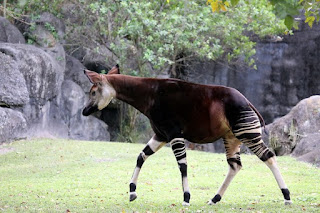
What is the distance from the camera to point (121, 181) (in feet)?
30.8

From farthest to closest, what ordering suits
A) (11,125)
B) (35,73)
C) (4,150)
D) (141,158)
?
(35,73) < (11,125) < (4,150) < (141,158)

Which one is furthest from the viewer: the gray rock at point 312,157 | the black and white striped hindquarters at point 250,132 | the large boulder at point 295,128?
the large boulder at point 295,128

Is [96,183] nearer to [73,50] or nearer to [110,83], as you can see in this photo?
[110,83]

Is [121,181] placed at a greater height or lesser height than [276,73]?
lesser

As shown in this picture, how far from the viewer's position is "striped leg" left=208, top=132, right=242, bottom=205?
6.30 m

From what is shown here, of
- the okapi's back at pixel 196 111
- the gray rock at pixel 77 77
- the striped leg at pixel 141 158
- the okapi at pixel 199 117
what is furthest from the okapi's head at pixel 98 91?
the gray rock at pixel 77 77

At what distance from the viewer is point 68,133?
57.2ft

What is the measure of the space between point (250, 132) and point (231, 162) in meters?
0.56

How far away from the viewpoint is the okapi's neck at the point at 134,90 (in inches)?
246

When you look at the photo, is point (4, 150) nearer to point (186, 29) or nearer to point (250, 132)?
point (186, 29)

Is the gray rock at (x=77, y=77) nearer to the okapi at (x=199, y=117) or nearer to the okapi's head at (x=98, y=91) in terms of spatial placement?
the okapi's head at (x=98, y=91)

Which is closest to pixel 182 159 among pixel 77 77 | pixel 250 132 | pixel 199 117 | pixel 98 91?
pixel 199 117

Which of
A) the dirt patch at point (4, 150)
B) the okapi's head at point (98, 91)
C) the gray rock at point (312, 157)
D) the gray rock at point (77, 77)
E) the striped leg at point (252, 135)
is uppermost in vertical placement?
the gray rock at point (77, 77)

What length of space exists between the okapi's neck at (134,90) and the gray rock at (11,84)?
326 inches
